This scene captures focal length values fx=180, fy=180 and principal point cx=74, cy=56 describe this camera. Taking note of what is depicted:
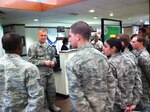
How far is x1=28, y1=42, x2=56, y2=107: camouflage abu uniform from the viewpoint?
3.21 metres

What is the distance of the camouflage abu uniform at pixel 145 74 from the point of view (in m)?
2.34

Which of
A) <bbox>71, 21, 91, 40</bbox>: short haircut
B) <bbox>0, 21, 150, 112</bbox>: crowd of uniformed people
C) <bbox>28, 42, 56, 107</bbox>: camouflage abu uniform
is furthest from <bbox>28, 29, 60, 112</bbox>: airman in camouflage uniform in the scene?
<bbox>71, 21, 91, 40</bbox>: short haircut

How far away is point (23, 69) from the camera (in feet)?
4.97

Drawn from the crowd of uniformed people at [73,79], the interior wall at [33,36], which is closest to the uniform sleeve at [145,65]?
the crowd of uniformed people at [73,79]

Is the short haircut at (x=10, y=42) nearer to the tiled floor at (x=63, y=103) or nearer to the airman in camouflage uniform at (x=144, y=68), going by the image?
the airman in camouflage uniform at (x=144, y=68)

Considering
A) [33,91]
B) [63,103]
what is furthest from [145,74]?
[63,103]

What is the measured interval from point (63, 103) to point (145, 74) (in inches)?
80.1

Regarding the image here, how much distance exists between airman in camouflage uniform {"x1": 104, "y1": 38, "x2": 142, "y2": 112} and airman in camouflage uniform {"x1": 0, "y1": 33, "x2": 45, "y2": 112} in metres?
0.84

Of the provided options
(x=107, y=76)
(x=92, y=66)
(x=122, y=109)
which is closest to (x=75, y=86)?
(x=92, y=66)

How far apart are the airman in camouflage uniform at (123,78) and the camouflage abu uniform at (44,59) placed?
1.51m

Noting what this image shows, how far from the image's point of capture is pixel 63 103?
3844mm

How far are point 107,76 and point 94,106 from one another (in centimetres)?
29

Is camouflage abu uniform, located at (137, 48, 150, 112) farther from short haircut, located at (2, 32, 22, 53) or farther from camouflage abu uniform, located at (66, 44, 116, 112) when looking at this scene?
short haircut, located at (2, 32, 22, 53)

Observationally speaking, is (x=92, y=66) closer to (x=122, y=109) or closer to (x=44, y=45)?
(x=122, y=109)
